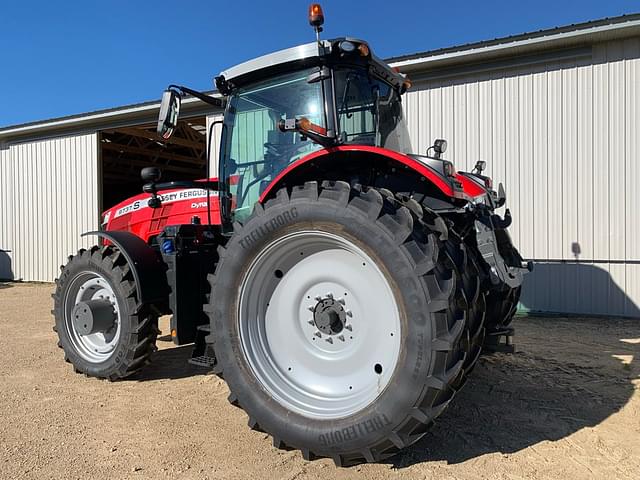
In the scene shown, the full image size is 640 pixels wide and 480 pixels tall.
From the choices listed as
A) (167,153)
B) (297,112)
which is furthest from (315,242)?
(167,153)

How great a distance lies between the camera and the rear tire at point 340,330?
7.48 feet

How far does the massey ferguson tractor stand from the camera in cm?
235

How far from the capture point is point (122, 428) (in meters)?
3.16

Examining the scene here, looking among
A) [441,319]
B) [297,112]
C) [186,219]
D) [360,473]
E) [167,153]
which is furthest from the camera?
[167,153]

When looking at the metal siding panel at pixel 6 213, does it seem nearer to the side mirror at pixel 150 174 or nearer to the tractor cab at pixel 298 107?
the side mirror at pixel 150 174

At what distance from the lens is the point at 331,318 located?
2777mm

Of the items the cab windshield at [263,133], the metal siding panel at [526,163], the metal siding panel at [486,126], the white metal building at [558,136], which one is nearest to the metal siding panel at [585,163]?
the white metal building at [558,136]

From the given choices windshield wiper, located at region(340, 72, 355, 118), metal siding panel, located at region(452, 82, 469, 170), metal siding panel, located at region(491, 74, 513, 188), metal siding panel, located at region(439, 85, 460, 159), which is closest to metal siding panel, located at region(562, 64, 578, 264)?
metal siding panel, located at region(491, 74, 513, 188)

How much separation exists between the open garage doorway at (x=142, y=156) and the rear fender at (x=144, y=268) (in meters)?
8.32

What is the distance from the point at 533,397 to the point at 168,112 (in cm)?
341

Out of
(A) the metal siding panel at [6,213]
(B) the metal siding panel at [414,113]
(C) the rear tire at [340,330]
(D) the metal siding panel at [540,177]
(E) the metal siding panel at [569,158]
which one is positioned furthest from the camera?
(A) the metal siding panel at [6,213]

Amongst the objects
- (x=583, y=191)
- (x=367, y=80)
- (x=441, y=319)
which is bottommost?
(x=441, y=319)

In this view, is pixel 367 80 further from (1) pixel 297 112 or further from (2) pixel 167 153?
(2) pixel 167 153

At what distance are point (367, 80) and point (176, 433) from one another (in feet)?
9.11
